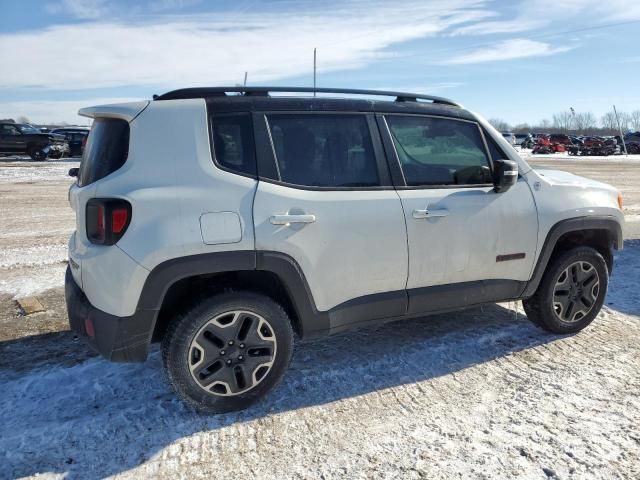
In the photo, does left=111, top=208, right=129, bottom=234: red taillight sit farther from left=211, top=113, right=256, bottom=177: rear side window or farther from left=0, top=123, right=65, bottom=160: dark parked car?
left=0, top=123, right=65, bottom=160: dark parked car

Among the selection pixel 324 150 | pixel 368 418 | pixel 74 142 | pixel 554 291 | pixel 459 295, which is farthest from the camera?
pixel 74 142

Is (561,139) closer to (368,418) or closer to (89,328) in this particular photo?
(368,418)

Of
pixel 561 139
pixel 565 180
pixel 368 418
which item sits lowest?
pixel 368 418

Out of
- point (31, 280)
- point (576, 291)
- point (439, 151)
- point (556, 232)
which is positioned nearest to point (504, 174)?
point (439, 151)

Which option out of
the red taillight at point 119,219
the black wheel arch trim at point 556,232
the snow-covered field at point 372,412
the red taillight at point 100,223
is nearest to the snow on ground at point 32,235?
the snow-covered field at point 372,412

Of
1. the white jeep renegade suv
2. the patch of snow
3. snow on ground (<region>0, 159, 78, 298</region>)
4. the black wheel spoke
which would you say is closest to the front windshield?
snow on ground (<region>0, 159, 78, 298</region>)

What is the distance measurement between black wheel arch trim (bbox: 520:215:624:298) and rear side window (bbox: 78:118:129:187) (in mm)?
3040

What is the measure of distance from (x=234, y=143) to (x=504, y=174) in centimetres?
190

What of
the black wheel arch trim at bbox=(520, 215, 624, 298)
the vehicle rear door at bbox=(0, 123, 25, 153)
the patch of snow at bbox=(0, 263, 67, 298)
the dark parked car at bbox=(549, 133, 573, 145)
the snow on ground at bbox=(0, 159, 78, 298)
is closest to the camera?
the black wheel arch trim at bbox=(520, 215, 624, 298)

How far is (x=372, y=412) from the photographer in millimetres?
3223

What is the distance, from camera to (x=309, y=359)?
3.95 m

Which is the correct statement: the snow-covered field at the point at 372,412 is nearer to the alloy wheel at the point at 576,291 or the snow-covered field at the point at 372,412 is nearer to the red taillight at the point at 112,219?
the alloy wheel at the point at 576,291

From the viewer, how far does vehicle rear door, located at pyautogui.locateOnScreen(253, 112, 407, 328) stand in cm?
318

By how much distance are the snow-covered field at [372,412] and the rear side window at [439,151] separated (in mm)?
1319
